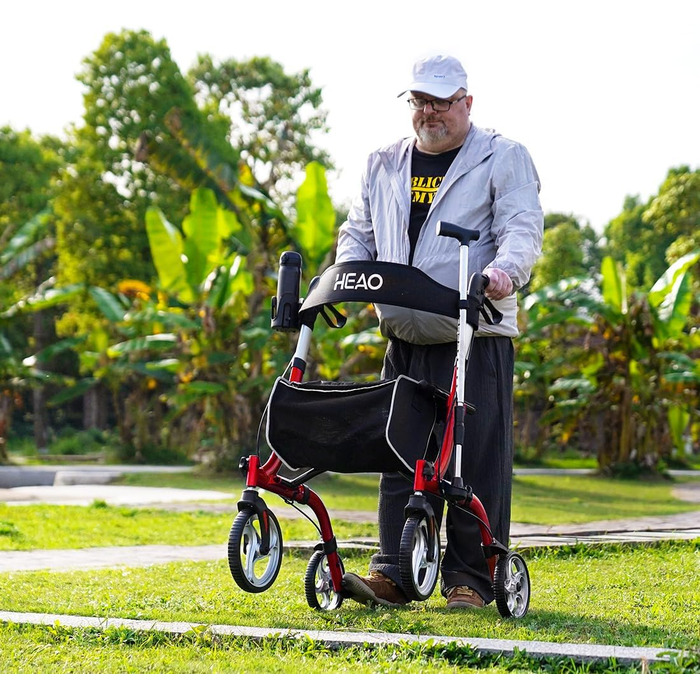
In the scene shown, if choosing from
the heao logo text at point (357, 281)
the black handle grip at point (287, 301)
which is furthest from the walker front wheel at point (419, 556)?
the black handle grip at point (287, 301)

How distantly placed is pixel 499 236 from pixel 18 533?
169 inches

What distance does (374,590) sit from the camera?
4051 millimetres

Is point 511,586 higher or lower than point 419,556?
lower

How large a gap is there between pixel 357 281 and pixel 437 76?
0.81 metres

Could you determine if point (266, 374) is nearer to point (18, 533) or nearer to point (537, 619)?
point (18, 533)

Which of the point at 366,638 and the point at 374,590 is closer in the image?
the point at 366,638

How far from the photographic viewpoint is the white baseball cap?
396 centimetres

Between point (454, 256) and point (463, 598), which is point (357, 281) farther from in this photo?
point (463, 598)

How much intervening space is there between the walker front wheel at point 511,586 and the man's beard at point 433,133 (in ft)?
4.98

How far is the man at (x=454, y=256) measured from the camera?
4059mm

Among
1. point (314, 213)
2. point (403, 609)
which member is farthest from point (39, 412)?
point (403, 609)

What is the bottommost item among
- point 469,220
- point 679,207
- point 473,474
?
point 473,474

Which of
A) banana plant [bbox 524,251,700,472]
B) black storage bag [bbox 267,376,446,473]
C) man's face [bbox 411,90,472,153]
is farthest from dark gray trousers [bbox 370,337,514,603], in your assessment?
banana plant [bbox 524,251,700,472]

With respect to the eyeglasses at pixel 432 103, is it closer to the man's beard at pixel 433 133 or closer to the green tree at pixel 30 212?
the man's beard at pixel 433 133
